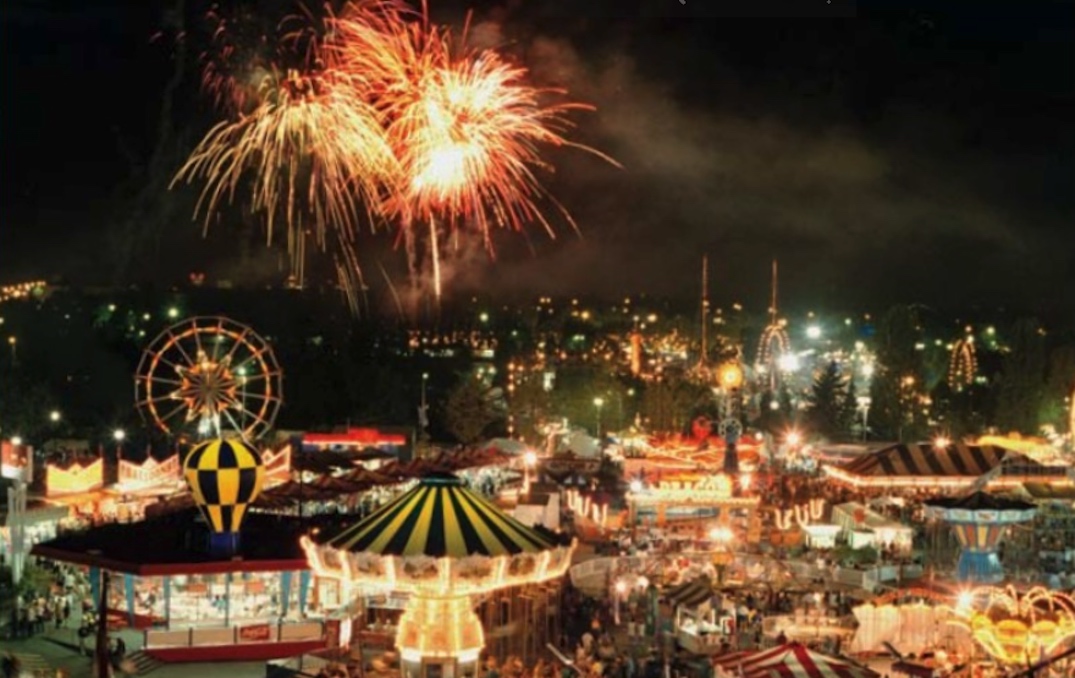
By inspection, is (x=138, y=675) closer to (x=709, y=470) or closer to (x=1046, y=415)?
(x=709, y=470)

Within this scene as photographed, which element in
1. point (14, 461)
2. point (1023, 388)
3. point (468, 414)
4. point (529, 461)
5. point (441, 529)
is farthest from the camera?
point (1023, 388)

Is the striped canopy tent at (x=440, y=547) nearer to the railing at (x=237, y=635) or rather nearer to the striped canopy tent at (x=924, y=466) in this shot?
the railing at (x=237, y=635)

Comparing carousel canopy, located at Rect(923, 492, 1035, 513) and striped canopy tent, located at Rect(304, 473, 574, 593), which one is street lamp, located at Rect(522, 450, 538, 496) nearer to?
carousel canopy, located at Rect(923, 492, 1035, 513)

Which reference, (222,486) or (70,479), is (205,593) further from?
(70,479)

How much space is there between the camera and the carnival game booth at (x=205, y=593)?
54.3 ft

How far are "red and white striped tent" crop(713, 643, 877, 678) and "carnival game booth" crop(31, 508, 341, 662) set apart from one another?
5914 mm

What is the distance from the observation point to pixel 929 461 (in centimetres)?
2716

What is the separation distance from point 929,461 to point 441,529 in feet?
57.8

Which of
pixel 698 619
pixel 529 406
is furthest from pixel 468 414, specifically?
pixel 698 619

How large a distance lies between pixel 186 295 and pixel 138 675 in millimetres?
80492

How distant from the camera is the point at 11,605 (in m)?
17.8

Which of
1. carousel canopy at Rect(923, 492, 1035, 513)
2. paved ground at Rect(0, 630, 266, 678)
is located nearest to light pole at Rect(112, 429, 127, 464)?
paved ground at Rect(0, 630, 266, 678)

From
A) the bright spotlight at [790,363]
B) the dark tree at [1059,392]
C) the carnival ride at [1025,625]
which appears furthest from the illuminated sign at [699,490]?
the bright spotlight at [790,363]

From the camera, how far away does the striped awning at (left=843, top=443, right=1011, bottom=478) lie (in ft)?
88.1
